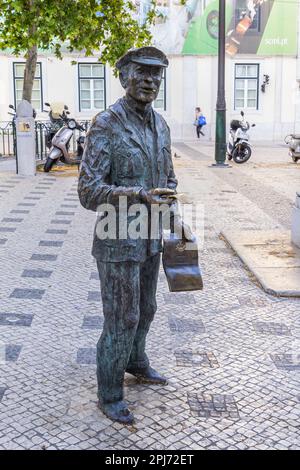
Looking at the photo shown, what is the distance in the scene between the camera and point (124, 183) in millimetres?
3252

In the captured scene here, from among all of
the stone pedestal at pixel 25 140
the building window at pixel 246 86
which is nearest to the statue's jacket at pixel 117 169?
the stone pedestal at pixel 25 140

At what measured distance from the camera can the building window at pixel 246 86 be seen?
88.1 feet

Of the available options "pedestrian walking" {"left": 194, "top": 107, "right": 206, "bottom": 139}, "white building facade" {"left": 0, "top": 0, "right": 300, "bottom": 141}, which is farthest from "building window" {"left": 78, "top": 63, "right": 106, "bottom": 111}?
"pedestrian walking" {"left": 194, "top": 107, "right": 206, "bottom": 139}

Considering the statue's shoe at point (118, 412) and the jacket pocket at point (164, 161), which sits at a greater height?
the jacket pocket at point (164, 161)

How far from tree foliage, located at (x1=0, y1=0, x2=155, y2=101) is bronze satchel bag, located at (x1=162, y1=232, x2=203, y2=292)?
31.9 feet

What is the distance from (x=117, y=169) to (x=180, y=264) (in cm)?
61

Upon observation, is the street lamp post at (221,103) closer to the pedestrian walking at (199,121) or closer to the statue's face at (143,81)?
the pedestrian walking at (199,121)

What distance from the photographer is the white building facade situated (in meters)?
26.0

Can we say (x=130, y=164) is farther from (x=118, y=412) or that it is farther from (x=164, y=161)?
(x=118, y=412)

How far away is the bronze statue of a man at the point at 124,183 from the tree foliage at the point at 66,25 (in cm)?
951

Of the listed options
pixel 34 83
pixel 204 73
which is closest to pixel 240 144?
pixel 204 73

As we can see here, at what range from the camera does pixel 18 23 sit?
1259cm

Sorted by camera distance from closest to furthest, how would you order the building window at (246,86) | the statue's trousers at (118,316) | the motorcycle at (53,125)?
the statue's trousers at (118,316) → the motorcycle at (53,125) → the building window at (246,86)

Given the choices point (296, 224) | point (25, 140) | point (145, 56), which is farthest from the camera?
point (25, 140)
